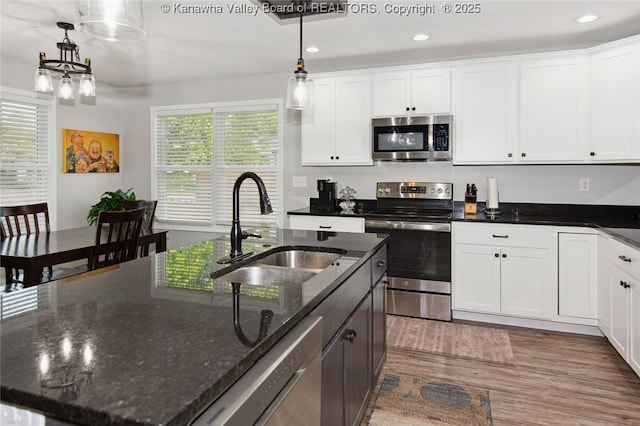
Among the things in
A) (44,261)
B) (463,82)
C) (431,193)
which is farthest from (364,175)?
(44,261)

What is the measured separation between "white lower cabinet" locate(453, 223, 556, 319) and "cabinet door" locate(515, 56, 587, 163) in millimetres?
704

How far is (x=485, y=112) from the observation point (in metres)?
3.75

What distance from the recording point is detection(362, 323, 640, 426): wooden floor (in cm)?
231

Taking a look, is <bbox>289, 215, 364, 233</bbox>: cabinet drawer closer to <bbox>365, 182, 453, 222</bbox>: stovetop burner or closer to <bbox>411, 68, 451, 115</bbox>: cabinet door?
<bbox>365, 182, 453, 222</bbox>: stovetop burner

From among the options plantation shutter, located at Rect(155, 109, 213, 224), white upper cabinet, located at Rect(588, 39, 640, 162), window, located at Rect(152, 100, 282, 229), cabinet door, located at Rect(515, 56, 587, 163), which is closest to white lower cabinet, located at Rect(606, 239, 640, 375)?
white upper cabinet, located at Rect(588, 39, 640, 162)

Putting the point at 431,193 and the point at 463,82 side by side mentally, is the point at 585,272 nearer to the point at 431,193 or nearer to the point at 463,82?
the point at 431,193

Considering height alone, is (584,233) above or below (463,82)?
below

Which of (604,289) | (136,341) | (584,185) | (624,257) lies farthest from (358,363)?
(584,185)

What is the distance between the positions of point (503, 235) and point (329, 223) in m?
1.56

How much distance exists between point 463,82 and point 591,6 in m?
1.17

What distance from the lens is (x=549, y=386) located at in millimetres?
2625

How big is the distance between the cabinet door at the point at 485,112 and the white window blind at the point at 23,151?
4222 millimetres

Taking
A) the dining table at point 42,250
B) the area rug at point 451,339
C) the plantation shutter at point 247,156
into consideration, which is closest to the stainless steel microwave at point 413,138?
the plantation shutter at point 247,156

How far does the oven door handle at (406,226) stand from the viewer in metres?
3.66
